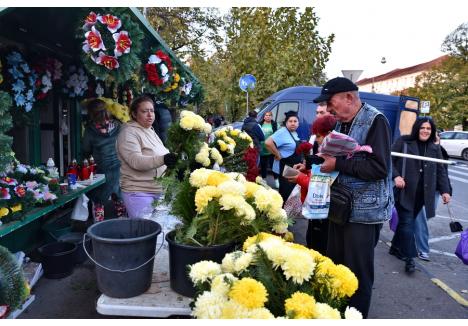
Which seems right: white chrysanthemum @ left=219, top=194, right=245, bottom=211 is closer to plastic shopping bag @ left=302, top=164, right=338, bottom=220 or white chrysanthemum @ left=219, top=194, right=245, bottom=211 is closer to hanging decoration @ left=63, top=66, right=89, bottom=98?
plastic shopping bag @ left=302, top=164, right=338, bottom=220

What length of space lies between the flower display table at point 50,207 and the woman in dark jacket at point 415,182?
351cm

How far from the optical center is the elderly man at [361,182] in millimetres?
2326

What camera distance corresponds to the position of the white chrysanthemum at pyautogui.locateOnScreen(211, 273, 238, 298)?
126 cm

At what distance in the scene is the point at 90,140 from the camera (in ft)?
16.8

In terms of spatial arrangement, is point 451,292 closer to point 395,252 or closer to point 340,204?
point 395,252

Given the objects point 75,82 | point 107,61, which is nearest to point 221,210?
point 107,61

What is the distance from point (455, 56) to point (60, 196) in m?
37.8

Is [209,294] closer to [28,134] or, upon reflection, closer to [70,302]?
[70,302]

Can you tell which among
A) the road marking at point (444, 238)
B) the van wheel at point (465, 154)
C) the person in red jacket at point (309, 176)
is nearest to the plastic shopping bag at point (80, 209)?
the person in red jacket at point (309, 176)

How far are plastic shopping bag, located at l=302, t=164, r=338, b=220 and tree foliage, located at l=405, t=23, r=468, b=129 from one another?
30.5 m

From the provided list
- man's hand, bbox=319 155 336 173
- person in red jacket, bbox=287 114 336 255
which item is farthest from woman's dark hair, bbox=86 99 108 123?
man's hand, bbox=319 155 336 173

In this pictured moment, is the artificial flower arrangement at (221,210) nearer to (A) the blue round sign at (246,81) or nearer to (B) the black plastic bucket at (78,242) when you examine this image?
(B) the black plastic bucket at (78,242)

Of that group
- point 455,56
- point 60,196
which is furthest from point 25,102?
point 455,56

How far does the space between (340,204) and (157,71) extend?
2561 mm
